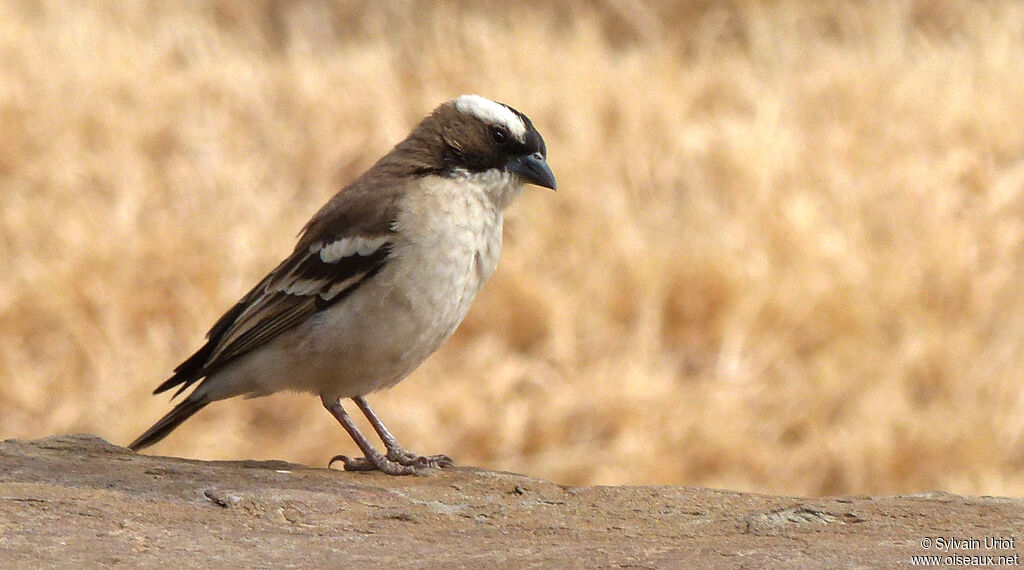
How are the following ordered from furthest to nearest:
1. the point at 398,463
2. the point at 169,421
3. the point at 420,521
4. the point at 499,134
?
the point at 169,421
the point at 499,134
the point at 398,463
the point at 420,521

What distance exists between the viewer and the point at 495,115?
16.5 feet

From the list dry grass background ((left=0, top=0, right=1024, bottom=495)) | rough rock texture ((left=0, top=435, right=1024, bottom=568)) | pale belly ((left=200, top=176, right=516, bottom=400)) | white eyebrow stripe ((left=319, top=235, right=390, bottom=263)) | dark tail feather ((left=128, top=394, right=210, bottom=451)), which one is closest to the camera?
rough rock texture ((left=0, top=435, right=1024, bottom=568))

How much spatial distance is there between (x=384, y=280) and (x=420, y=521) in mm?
1124

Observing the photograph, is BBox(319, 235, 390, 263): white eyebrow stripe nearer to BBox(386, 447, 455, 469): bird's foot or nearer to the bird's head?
the bird's head

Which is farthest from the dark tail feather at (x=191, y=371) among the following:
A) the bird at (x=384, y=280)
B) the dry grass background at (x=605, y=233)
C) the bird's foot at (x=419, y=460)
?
the dry grass background at (x=605, y=233)

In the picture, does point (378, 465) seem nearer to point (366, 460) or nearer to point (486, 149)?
point (366, 460)

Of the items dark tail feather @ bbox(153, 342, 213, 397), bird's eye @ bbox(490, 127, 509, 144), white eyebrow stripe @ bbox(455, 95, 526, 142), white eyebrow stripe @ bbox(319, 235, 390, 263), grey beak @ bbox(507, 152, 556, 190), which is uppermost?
white eyebrow stripe @ bbox(455, 95, 526, 142)

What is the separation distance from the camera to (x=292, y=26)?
40.4ft

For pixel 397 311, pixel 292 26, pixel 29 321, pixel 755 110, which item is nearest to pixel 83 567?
pixel 397 311

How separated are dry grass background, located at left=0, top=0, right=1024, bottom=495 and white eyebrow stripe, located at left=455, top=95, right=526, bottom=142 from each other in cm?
287

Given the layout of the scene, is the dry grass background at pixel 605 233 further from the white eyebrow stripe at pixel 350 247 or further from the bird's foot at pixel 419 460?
the white eyebrow stripe at pixel 350 247

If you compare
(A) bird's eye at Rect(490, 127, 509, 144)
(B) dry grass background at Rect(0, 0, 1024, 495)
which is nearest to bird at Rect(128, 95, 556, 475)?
(A) bird's eye at Rect(490, 127, 509, 144)

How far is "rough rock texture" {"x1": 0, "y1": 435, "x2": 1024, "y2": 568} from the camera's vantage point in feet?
10.8

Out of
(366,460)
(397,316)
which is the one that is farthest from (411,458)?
(397,316)
